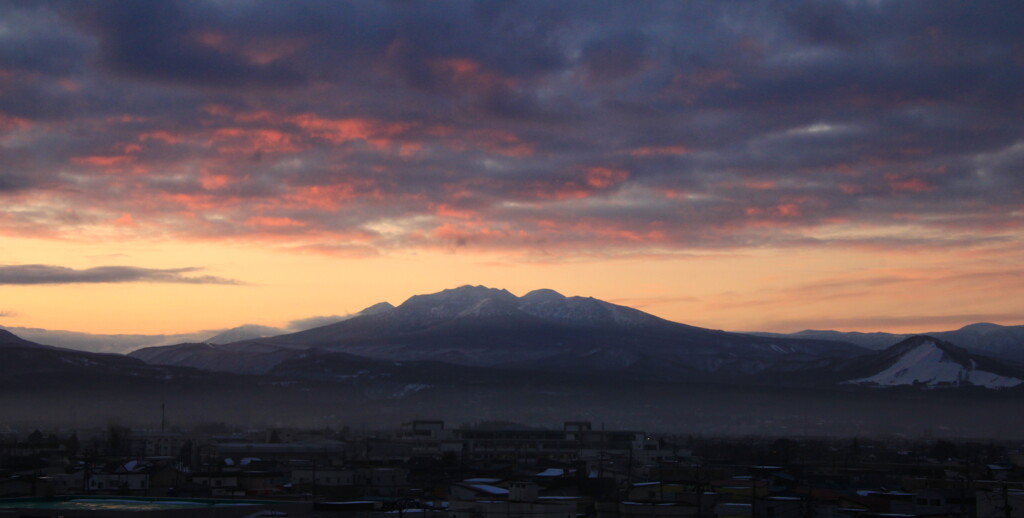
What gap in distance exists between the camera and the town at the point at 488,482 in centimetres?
4550

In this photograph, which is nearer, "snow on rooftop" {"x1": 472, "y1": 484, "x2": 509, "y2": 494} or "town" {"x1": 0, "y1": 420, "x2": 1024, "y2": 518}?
"town" {"x1": 0, "y1": 420, "x2": 1024, "y2": 518}

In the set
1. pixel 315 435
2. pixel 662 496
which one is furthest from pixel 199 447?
pixel 662 496

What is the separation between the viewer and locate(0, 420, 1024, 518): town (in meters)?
45.5

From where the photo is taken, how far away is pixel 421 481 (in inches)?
2761

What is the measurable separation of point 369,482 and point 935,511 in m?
27.1

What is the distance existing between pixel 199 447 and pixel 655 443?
142 ft

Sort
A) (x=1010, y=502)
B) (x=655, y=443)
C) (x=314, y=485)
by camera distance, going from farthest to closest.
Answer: (x=655, y=443), (x=314, y=485), (x=1010, y=502)

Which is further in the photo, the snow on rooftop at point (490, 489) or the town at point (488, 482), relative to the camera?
the snow on rooftop at point (490, 489)

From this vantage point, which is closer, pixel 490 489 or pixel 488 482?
pixel 490 489

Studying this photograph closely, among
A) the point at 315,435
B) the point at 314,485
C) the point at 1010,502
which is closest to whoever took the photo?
the point at 1010,502

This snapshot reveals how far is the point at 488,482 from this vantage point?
6288 centimetres

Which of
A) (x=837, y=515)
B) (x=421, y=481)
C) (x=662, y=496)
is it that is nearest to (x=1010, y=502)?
(x=837, y=515)

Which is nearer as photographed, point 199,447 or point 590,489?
point 590,489

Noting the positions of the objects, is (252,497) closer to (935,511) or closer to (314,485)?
(314,485)
